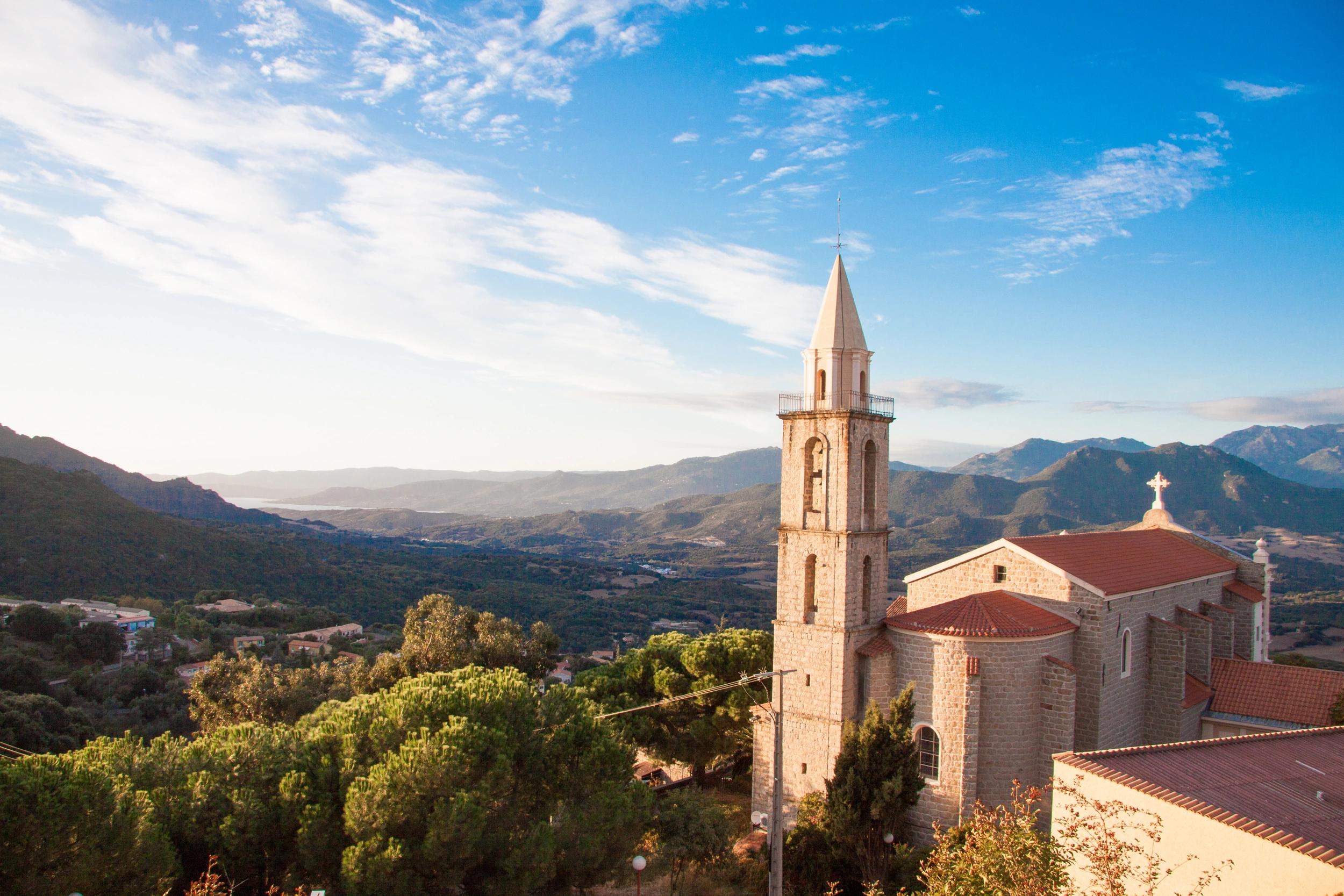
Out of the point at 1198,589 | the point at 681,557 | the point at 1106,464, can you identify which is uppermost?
the point at 1106,464

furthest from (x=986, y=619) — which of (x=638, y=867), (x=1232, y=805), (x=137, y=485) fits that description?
(x=137, y=485)

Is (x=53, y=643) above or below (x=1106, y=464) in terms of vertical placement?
below

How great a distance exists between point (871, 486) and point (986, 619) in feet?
14.9

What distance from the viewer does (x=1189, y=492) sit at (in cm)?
16488

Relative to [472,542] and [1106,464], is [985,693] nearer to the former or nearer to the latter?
[472,542]

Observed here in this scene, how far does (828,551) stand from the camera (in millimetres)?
21578

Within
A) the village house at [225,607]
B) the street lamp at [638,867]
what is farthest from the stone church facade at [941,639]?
the village house at [225,607]

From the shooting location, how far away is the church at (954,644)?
2006cm

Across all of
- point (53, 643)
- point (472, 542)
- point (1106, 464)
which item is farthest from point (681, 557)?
point (53, 643)

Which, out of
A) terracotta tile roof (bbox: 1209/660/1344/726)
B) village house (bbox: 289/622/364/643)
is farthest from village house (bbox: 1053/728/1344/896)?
village house (bbox: 289/622/364/643)

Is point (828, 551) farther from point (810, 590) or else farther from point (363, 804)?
point (363, 804)

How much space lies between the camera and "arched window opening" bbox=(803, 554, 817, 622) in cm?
2200

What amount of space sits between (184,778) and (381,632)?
137 feet

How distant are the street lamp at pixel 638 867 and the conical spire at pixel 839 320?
44.6 feet
